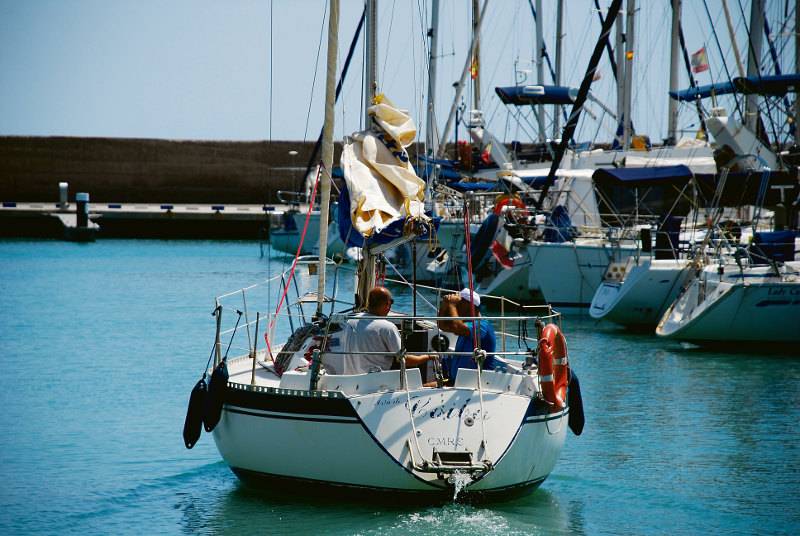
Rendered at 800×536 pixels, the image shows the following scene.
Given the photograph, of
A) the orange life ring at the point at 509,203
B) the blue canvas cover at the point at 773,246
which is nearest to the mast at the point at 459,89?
the orange life ring at the point at 509,203

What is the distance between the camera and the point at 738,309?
63.7ft

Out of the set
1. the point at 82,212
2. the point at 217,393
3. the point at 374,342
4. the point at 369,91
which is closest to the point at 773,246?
the point at 369,91

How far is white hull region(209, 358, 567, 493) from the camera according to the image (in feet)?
30.0

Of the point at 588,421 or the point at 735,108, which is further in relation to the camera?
the point at 735,108

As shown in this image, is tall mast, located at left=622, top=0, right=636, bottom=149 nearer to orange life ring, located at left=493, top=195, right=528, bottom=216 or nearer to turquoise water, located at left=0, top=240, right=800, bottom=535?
orange life ring, located at left=493, top=195, right=528, bottom=216

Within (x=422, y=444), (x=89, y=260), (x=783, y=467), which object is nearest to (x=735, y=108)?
(x=783, y=467)

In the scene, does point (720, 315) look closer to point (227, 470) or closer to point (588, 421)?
point (588, 421)

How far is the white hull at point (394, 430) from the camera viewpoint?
915 cm

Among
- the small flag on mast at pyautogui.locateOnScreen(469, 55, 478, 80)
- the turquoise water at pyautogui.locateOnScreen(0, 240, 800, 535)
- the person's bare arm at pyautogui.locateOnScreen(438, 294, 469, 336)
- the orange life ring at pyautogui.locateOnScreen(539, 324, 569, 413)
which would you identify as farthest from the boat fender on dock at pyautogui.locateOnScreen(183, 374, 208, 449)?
the small flag on mast at pyautogui.locateOnScreen(469, 55, 478, 80)

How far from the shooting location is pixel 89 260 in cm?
4684

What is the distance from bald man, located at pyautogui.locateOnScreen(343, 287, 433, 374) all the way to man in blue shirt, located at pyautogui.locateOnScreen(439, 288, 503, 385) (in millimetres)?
329

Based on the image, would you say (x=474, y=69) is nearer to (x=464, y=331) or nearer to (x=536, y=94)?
(x=536, y=94)

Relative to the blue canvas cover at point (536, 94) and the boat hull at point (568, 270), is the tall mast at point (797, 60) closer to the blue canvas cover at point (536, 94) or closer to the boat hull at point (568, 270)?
the boat hull at point (568, 270)

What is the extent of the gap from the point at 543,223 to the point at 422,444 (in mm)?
18219
